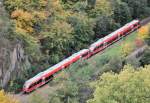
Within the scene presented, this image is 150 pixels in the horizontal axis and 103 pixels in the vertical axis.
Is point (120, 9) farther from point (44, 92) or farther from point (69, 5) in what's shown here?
point (44, 92)

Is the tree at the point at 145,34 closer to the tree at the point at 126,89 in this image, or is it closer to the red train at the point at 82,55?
the red train at the point at 82,55

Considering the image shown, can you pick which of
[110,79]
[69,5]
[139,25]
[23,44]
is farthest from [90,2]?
[110,79]

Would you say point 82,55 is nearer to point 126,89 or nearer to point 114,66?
point 114,66

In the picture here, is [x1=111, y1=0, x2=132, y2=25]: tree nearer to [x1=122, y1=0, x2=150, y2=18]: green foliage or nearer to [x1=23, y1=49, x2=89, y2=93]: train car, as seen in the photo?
[x1=122, y1=0, x2=150, y2=18]: green foliage

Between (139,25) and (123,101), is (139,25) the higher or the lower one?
the lower one

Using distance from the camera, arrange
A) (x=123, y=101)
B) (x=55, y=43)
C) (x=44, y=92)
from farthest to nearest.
A: (x=55, y=43) < (x=44, y=92) < (x=123, y=101)
